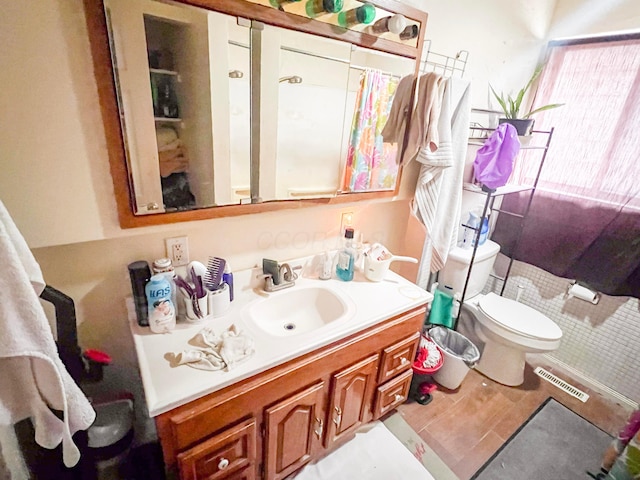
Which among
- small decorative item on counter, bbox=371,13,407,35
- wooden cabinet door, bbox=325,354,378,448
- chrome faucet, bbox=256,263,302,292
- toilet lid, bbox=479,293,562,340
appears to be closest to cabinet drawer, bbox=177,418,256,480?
wooden cabinet door, bbox=325,354,378,448

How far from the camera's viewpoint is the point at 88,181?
0.79 meters

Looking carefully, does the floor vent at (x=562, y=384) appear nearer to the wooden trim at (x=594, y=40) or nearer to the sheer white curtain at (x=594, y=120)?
the sheer white curtain at (x=594, y=120)

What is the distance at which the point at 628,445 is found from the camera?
122cm

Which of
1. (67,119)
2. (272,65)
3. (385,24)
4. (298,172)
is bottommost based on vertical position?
(298,172)

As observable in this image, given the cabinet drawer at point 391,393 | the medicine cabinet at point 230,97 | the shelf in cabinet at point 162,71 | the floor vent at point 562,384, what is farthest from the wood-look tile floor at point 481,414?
the shelf in cabinet at point 162,71

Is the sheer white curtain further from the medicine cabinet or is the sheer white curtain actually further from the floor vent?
the medicine cabinet

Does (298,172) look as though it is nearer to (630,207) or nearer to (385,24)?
(385,24)

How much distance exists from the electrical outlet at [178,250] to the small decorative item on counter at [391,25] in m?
1.06

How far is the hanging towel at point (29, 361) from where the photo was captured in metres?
0.57

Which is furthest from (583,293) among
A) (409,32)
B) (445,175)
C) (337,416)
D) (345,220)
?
(409,32)

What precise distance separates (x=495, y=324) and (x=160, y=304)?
72.5 inches

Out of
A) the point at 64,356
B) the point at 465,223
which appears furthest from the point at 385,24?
the point at 64,356

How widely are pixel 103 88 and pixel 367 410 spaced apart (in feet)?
5.00

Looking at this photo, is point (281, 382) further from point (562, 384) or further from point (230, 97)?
point (562, 384)
